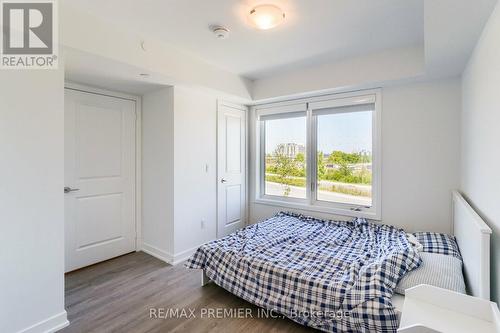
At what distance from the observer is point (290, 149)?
389 centimetres

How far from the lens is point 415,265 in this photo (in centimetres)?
196

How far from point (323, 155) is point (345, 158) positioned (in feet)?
1.03

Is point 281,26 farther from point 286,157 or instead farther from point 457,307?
point 457,307

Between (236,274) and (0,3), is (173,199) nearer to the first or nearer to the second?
(236,274)

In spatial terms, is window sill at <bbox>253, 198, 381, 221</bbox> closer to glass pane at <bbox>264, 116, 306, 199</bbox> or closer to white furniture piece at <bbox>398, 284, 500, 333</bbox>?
glass pane at <bbox>264, 116, 306, 199</bbox>

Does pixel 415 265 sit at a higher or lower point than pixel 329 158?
lower

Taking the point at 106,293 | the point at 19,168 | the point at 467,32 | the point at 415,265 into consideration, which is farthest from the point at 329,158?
the point at 19,168

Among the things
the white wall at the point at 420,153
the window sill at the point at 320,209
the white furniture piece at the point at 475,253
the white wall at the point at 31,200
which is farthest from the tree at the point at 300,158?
the white wall at the point at 31,200

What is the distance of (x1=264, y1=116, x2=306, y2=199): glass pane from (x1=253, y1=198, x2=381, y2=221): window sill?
16 cm

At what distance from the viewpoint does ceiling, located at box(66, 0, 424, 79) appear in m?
1.87

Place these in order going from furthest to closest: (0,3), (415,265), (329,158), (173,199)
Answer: (329,158) < (173,199) < (415,265) < (0,3)

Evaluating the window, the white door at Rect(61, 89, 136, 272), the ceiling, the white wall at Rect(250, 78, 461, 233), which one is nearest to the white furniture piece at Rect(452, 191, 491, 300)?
the white wall at Rect(250, 78, 461, 233)

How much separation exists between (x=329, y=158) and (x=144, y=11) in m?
2.72

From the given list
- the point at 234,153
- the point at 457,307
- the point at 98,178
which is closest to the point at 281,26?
the point at 234,153
